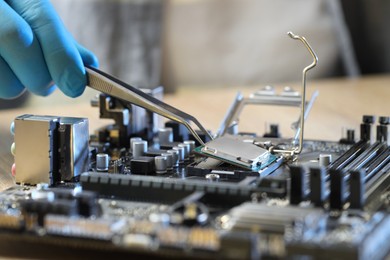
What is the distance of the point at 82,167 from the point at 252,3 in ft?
7.03

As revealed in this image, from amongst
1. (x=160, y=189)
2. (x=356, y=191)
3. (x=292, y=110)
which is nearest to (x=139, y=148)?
(x=160, y=189)

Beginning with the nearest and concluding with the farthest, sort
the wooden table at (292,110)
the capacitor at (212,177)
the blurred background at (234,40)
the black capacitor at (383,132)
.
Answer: the capacitor at (212,177) → the black capacitor at (383,132) → the wooden table at (292,110) → the blurred background at (234,40)

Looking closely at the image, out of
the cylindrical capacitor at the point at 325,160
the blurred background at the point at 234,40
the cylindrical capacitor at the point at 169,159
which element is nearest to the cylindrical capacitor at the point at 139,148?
the cylindrical capacitor at the point at 169,159

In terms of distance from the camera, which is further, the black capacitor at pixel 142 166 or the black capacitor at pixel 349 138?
the black capacitor at pixel 349 138

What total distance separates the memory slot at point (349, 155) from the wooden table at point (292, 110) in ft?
1.14

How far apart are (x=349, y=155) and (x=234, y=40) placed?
6.50 feet

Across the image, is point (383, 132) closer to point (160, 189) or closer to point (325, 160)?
point (325, 160)

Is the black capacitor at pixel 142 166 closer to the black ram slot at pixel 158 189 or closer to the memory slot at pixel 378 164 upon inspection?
the black ram slot at pixel 158 189

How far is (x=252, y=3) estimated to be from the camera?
Result: 3867 millimetres

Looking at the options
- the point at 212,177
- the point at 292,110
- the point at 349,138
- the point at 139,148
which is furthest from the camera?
the point at 292,110

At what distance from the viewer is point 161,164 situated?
72.2 inches

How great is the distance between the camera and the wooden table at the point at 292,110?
2.52m

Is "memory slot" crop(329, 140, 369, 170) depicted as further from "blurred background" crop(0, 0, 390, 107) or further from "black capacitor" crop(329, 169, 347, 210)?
"blurred background" crop(0, 0, 390, 107)

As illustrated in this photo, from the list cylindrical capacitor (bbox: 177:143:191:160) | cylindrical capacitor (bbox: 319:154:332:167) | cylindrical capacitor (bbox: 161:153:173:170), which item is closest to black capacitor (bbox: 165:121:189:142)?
cylindrical capacitor (bbox: 177:143:191:160)
